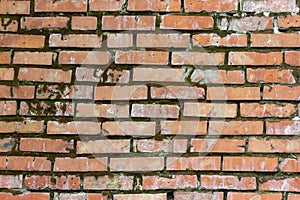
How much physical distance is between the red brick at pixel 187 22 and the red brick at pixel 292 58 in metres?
0.35

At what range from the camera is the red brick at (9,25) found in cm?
196

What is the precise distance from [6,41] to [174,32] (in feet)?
2.45

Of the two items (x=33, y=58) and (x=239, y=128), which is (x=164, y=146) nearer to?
(x=239, y=128)

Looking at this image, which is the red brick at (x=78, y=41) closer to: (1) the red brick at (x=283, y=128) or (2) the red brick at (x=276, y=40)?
(2) the red brick at (x=276, y=40)

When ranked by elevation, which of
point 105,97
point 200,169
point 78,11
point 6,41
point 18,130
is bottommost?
point 200,169

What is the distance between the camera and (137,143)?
1907 millimetres

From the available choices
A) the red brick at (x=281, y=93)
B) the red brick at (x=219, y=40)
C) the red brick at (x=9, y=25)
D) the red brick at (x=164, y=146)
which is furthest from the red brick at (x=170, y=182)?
the red brick at (x=9, y=25)

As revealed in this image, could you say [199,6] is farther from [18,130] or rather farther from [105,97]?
[18,130]

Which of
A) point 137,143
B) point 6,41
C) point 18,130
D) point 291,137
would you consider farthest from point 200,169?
point 6,41

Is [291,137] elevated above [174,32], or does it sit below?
below

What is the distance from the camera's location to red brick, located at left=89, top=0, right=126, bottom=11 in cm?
196

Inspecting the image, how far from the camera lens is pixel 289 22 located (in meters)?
1.93

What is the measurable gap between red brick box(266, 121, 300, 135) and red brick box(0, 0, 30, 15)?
1.18 m

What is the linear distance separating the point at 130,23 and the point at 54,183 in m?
0.77
